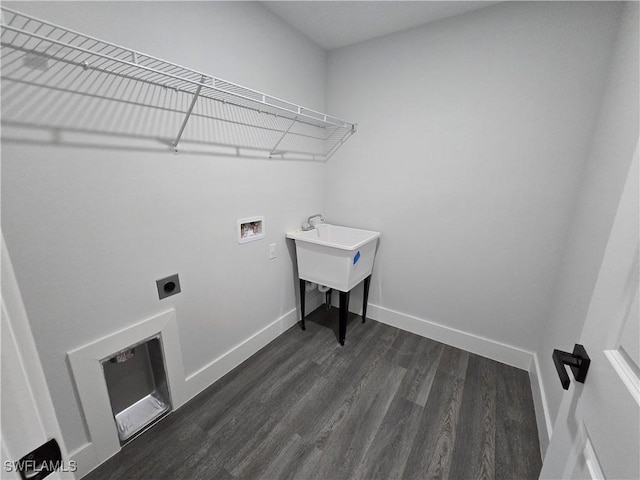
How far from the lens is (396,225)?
226 cm

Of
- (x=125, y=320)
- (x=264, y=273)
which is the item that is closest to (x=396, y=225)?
(x=264, y=273)

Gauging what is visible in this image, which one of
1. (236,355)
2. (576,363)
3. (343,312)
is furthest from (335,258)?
(576,363)

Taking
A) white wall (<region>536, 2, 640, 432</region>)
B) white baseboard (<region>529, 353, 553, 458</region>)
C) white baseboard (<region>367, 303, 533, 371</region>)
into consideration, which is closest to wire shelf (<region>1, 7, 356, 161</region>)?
white wall (<region>536, 2, 640, 432</region>)

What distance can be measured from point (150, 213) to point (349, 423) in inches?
61.4

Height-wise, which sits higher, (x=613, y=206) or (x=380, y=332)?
(x=613, y=206)

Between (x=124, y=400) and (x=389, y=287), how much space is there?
201cm

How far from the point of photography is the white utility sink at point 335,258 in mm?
1950

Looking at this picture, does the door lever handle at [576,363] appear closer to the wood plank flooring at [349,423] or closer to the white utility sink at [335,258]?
the wood plank flooring at [349,423]

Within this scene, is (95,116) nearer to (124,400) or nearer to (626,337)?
(124,400)

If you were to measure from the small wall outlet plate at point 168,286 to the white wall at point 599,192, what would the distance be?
1986 millimetres

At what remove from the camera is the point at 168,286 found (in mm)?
1439

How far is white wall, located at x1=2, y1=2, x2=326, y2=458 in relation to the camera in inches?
39.6

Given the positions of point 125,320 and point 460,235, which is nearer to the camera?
point 125,320

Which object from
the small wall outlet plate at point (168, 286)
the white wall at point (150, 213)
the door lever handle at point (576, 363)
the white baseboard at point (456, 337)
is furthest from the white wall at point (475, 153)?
the small wall outlet plate at point (168, 286)
